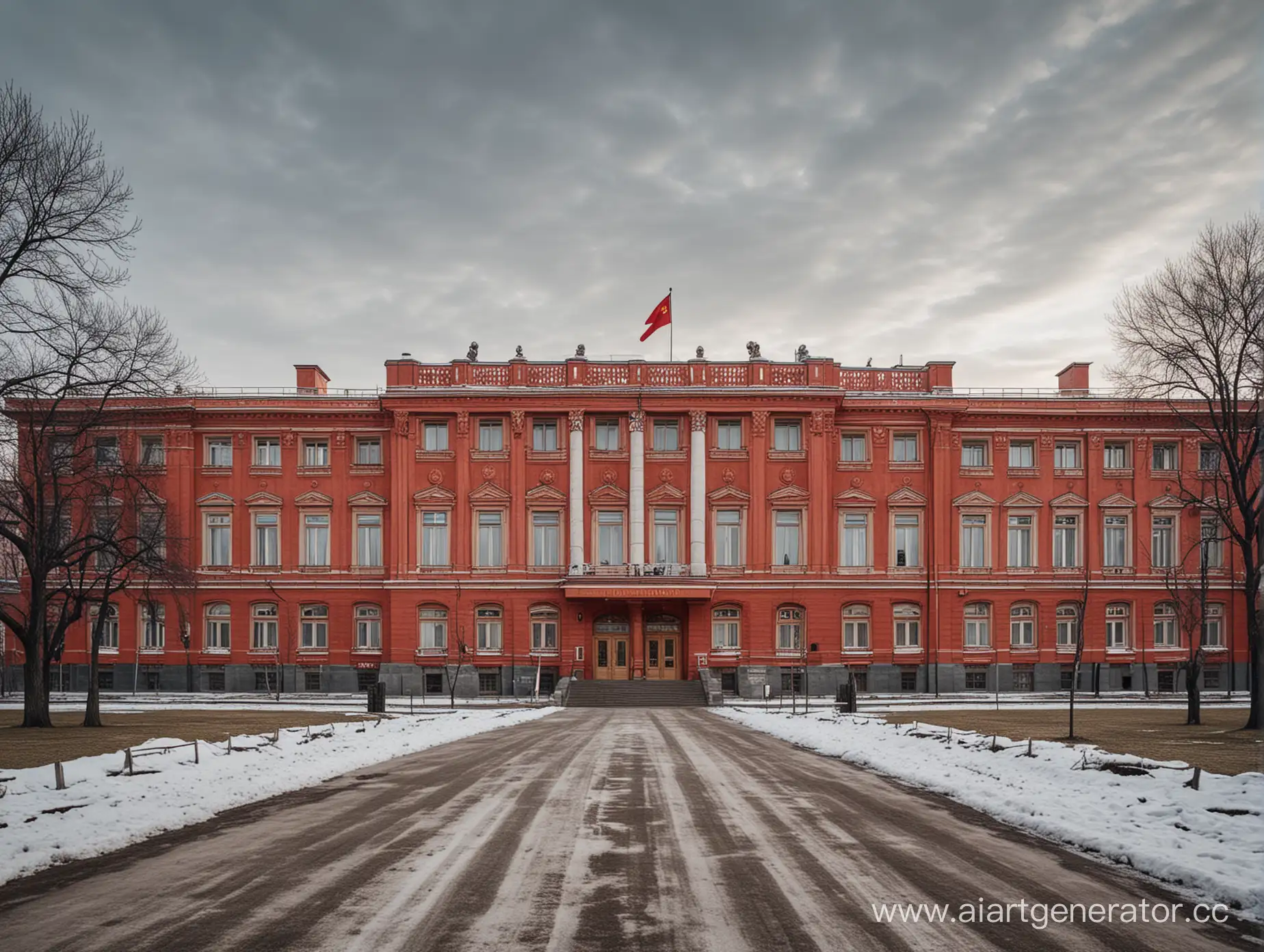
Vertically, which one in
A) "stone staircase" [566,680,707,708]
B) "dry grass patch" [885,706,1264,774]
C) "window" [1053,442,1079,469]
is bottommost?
"stone staircase" [566,680,707,708]

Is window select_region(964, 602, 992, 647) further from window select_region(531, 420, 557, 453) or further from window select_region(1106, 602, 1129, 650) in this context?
window select_region(531, 420, 557, 453)

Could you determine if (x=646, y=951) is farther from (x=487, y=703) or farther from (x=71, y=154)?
(x=487, y=703)

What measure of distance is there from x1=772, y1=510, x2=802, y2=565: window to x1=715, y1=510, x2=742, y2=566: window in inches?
80.8

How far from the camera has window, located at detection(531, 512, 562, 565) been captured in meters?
56.1

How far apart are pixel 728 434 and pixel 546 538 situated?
12.2 metres

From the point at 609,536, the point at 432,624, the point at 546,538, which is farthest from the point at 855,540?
the point at 432,624

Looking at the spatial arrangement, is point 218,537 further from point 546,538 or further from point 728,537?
point 728,537

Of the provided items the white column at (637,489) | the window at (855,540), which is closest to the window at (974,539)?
the window at (855,540)

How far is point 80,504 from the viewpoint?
4859cm

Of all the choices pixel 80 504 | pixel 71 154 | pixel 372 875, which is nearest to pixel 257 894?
pixel 372 875

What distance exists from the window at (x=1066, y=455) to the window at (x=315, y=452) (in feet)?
142

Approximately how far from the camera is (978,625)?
2227 inches

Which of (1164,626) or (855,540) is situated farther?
(1164,626)

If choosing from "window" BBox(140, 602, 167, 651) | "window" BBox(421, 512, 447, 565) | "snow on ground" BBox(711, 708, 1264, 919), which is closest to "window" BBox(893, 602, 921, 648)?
"window" BBox(421, 512, 447, 565)
